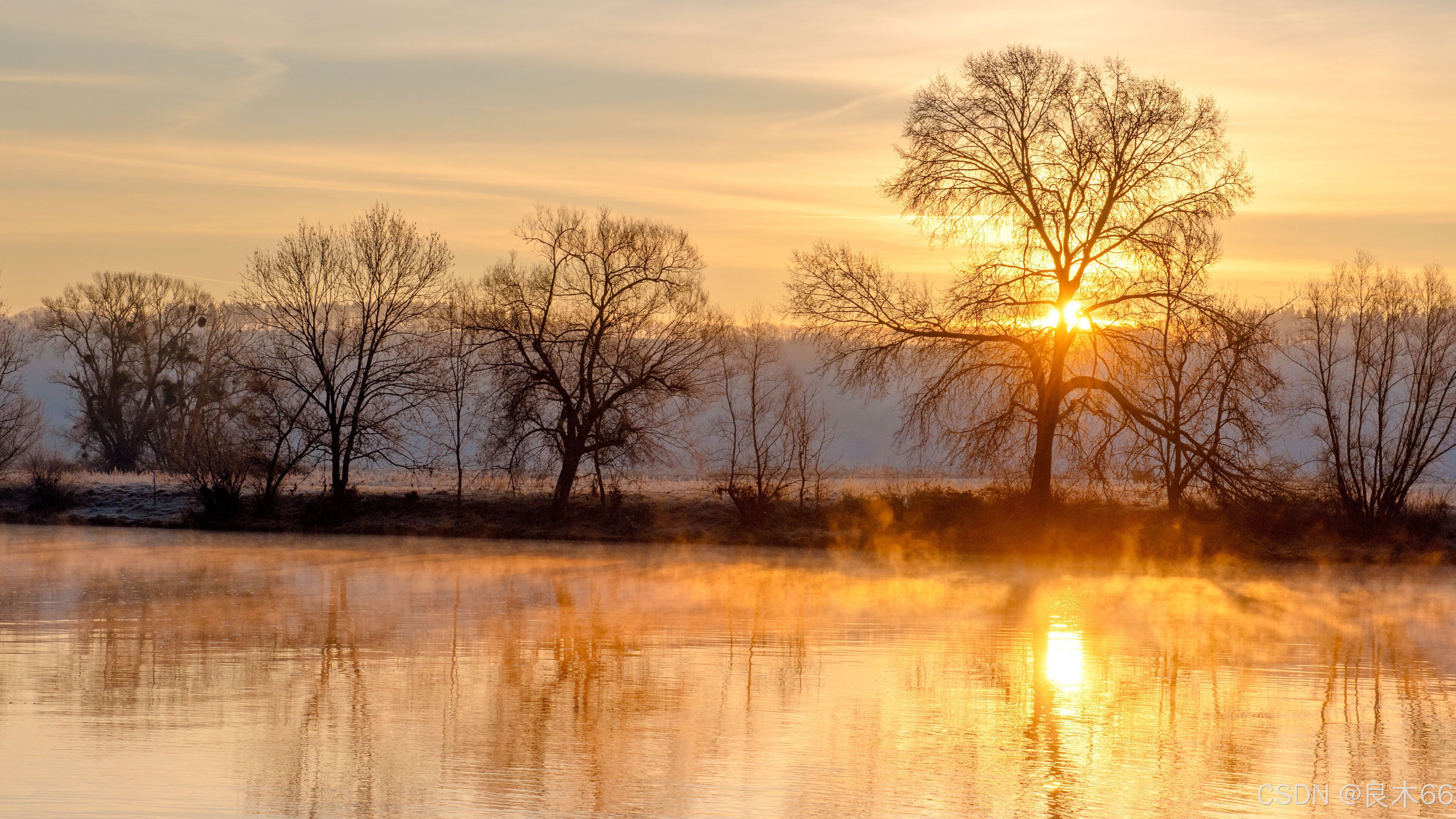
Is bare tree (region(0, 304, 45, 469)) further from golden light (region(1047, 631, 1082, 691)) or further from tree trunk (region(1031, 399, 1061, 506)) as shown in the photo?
golden light (region(1047, 631, 1082, 691))

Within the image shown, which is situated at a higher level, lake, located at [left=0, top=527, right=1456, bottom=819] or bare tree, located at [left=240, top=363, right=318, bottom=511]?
bare tree, located at [left=240, top=363, right=318, bottom=511]

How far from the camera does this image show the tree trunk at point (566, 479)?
4069cm

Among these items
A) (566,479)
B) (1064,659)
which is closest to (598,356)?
(566,479)

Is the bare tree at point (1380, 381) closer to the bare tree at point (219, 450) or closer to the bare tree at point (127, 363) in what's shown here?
the bare tree at point (219, 450)

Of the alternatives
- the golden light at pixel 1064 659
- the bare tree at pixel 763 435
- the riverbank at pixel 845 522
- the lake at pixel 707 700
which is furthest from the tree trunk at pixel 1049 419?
the golden light at pixel 1064 659

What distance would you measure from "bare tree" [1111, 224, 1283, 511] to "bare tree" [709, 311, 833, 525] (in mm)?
9756

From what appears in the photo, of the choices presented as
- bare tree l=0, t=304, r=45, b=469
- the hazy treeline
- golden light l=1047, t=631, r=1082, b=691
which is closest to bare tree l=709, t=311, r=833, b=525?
the hazy treeline

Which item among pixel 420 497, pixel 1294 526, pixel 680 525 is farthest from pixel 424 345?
pixel 1294 526

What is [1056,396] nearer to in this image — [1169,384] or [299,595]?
[1169,384]

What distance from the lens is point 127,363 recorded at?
243ft

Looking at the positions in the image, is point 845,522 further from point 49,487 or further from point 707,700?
point 49,487

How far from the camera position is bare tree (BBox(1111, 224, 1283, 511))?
1287 inches

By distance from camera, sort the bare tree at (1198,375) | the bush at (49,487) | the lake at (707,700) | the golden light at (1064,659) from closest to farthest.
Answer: the lake at (707,700), the golden light at (1064,659), the bare tree at (1198,375), the bush at (49,487)

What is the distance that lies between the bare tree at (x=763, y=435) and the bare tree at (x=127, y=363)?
40464mm
